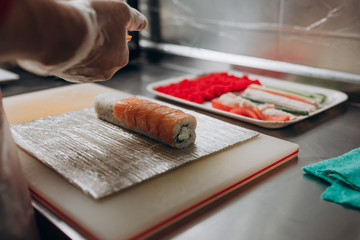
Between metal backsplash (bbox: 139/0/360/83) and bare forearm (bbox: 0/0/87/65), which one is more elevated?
bare forearm (bbox: 0/0/87/65)

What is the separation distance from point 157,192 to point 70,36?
0.38 m

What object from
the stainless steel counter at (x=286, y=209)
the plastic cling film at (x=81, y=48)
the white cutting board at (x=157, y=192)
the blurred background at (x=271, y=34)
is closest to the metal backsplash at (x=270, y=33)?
the blurred background at (x=271, y=34)

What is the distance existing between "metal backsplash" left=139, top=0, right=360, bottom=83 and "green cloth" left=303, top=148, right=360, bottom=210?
76 cm

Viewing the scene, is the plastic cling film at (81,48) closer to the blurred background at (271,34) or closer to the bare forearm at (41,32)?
the bare forearm at (41,32)

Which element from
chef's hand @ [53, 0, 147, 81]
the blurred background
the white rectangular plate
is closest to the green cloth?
the white rectangular plate

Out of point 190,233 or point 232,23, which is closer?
point 190,233

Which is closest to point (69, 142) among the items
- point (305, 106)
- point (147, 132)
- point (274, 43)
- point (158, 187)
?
point (147, 132)

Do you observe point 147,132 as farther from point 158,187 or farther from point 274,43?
point 274,43

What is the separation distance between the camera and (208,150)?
3.12 ft

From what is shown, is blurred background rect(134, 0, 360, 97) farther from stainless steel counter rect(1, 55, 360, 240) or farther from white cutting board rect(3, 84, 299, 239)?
white cutting board rect(3, 84, 299, 239)

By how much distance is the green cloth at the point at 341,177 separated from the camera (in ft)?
2.45

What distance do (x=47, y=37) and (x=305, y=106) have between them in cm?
100

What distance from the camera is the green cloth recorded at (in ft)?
2.45

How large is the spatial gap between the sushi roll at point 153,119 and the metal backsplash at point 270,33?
0.89 m
